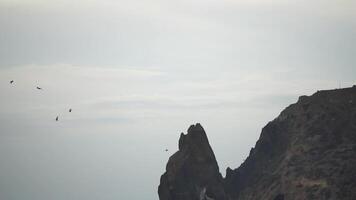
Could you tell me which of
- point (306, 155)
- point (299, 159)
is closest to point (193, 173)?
point (299, 159)

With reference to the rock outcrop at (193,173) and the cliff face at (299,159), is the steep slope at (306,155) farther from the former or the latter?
the rock outcrop at (193,173)

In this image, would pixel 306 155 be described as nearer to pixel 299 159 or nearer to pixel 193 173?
pixel 299 159

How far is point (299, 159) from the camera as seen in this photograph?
116562mm

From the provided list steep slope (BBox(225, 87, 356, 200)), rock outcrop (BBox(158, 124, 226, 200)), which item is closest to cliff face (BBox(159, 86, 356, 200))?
steep slope (BBox(225, 87, 356, 200))

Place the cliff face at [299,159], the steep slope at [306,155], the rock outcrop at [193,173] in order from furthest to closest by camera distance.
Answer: the rock outcrop at [193,173]
the cliff face at [299,159]
the steep slope at [306,155]

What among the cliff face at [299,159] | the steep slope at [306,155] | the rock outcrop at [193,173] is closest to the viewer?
the steep slope at [306,155]

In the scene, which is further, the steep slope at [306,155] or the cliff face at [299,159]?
the cliff face at [299,159]

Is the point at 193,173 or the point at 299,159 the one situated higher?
the point at 299,159

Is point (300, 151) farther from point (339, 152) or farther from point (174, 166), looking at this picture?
point (174, 166)

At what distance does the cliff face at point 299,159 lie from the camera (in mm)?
105625

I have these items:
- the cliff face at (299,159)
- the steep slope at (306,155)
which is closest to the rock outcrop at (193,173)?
the cliff face at (299,159)

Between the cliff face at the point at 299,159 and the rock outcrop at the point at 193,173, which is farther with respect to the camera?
the rock outcrop at the point at 193,173

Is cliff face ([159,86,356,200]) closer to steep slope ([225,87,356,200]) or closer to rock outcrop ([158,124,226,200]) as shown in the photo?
steep slope ([225,87,356,200])

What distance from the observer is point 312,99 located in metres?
133
